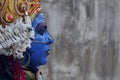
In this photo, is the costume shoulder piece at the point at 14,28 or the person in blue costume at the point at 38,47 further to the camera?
the person in blue costume at the point at 38,47

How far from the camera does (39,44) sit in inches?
107

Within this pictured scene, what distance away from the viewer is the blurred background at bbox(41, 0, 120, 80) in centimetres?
538

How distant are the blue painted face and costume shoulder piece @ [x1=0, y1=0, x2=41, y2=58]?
0.38 ft

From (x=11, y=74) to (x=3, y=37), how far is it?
0.22 meters

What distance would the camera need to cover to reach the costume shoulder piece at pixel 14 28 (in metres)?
2.53

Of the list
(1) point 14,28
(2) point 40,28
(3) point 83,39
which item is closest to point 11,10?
(1) point 14,28

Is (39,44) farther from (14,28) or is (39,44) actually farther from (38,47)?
(14,28)

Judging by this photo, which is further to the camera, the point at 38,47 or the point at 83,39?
the point at 83,39

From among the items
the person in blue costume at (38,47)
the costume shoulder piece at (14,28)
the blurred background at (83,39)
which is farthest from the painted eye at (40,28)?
the blurred background at (83,39)

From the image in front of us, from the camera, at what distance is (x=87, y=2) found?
18.1ft

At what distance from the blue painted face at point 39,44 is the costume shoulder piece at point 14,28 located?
0.12 meters

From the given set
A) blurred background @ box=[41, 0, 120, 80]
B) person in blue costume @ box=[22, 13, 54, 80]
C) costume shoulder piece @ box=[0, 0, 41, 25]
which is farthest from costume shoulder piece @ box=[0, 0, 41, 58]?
blurred background @ box=[41, 0, 120, 80]

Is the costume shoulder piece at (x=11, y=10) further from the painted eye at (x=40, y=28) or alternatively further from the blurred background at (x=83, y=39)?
the blurred background at (x=83, y=39)

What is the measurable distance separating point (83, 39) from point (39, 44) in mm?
2830
